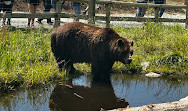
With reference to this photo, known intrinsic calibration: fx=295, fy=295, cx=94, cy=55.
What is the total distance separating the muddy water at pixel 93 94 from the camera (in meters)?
4.53

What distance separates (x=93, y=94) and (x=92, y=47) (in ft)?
3.61

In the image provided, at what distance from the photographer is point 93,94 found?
202 inches

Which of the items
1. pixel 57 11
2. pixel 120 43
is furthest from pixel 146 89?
pixel 57 11

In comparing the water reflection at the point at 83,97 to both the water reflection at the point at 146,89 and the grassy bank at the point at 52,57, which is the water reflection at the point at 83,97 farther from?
the grassy bank at the point at 52,57

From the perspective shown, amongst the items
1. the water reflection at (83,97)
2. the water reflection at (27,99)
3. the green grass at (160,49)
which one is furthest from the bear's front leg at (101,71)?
the water reflection at (27,99)

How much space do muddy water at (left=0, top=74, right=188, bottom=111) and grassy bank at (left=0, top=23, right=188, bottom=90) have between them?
294mm

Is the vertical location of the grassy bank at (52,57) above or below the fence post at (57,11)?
below

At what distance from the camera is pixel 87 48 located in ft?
19.5

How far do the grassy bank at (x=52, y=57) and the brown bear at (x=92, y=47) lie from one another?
A: 428 millimetres

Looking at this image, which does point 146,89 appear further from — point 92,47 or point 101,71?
point 92,47

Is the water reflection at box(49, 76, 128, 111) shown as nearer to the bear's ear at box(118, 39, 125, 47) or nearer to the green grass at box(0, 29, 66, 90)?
the green grass at box(0, 29, 66, 90)

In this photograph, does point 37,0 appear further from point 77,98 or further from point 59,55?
point 77,98

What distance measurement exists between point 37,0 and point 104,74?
6.29 m

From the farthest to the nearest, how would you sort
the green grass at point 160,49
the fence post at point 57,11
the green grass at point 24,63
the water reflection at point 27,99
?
the fence post at point 57,11
the green grass at point 160,49
the green grass at point 24,63
the water reflection at point 27,99
